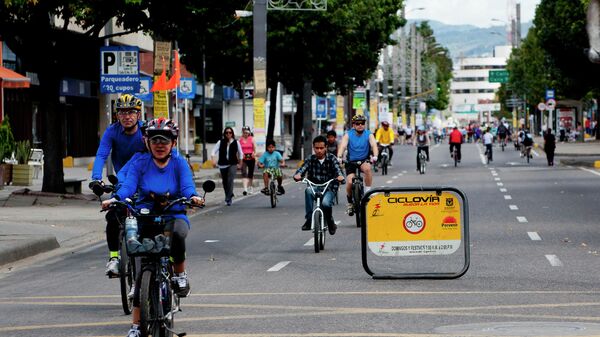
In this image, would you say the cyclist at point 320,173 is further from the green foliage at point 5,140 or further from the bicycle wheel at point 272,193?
the green foliage at point 5,140

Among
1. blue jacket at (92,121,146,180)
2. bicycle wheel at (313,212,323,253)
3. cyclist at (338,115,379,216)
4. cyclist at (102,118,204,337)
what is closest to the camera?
cyclist at (102,118,204,337)

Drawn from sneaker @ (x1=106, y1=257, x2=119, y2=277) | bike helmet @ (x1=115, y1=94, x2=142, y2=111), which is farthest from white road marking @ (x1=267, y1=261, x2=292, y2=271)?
sneaker @ (x1=106, y1=257, x2=119, y2=277)

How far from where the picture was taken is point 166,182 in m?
11.1

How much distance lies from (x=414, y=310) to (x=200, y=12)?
20394 mm

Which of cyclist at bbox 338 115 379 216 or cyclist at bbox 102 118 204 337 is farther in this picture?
cyclist at bbox 338 115 379 216

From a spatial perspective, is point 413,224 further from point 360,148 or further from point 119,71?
point 119,71

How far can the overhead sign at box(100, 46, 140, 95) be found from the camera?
2992 centimetres

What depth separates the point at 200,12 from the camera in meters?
32.6

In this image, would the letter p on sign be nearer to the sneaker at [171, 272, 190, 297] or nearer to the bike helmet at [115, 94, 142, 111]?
the bike helmet at [115, 94, 142, 111]

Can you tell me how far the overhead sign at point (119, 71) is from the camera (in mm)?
29922

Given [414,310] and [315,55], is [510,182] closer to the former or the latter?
[315,55]

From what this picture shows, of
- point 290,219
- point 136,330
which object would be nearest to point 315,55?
point 290,219

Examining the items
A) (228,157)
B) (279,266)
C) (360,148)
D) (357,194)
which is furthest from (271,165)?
(279,266)

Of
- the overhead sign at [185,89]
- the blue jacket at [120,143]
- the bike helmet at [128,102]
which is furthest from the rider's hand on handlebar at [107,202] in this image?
the overhead sign at [185,89]
